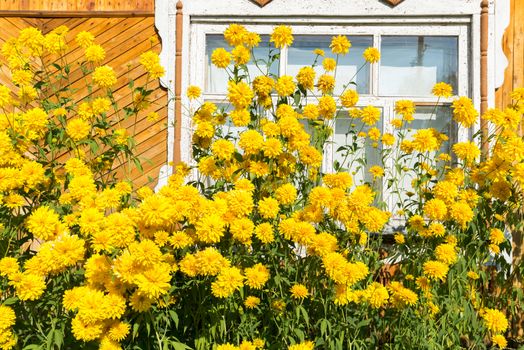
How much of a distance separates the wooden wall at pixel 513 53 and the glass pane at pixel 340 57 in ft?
2.88

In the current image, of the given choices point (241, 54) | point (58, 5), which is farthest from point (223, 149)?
point (58, 5)

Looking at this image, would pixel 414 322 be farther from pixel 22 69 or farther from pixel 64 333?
pixel 22 69

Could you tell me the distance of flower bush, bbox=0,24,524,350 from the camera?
6.73 ft

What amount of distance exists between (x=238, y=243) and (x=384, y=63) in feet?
7.86

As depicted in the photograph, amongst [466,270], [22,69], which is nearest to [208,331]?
[466,270]

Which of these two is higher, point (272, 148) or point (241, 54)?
point (241, 54)

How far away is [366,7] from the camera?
13.8ft

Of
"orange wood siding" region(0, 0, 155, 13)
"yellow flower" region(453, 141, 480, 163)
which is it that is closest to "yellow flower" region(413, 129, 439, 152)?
"yellow flower" region(453, 141, 480, 163)

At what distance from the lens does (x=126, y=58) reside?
4.33 m

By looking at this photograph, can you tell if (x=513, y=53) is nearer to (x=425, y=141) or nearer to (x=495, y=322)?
(x=425, y=141)

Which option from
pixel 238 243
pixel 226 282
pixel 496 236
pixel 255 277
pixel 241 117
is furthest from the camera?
pixel 496 236

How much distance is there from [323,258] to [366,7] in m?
2.46

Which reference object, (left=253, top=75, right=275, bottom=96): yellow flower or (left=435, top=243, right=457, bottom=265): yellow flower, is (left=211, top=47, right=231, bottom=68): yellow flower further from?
(left=435, top=243, right=457, bottom=265): yellow flower

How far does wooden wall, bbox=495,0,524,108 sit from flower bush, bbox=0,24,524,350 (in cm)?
119
